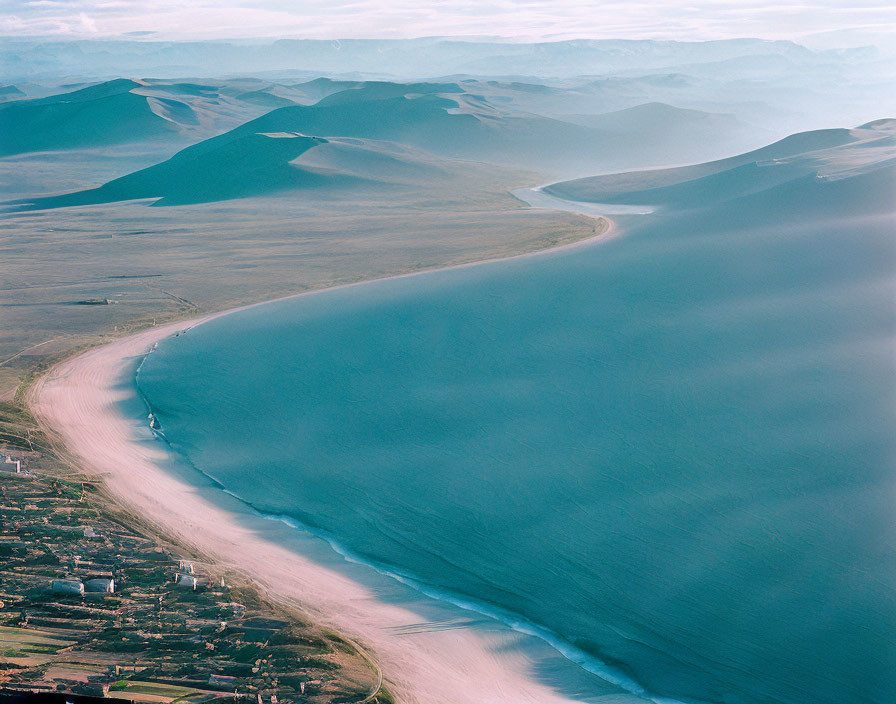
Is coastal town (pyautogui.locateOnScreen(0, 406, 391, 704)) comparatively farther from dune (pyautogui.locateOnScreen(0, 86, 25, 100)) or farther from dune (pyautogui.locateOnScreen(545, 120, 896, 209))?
dune (pyautogui.locateOnScreen(0, 86, 25, 100))

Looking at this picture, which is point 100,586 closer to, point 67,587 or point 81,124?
point 67,587

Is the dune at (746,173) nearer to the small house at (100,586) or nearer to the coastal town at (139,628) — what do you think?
the coastal town at (139,628)

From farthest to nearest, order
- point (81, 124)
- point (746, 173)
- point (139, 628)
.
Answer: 1. point (81, 124)
2. point (746, 173)
3. point (139, 628)

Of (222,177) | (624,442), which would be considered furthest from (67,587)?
(222,177)

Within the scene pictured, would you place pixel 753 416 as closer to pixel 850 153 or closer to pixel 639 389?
pixel 639 389

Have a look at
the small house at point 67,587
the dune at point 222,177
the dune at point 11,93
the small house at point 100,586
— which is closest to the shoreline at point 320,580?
the small house at point 100,586

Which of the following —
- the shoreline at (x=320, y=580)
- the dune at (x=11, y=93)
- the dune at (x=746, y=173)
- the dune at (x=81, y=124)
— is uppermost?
the dune at (x=11, y=93)
